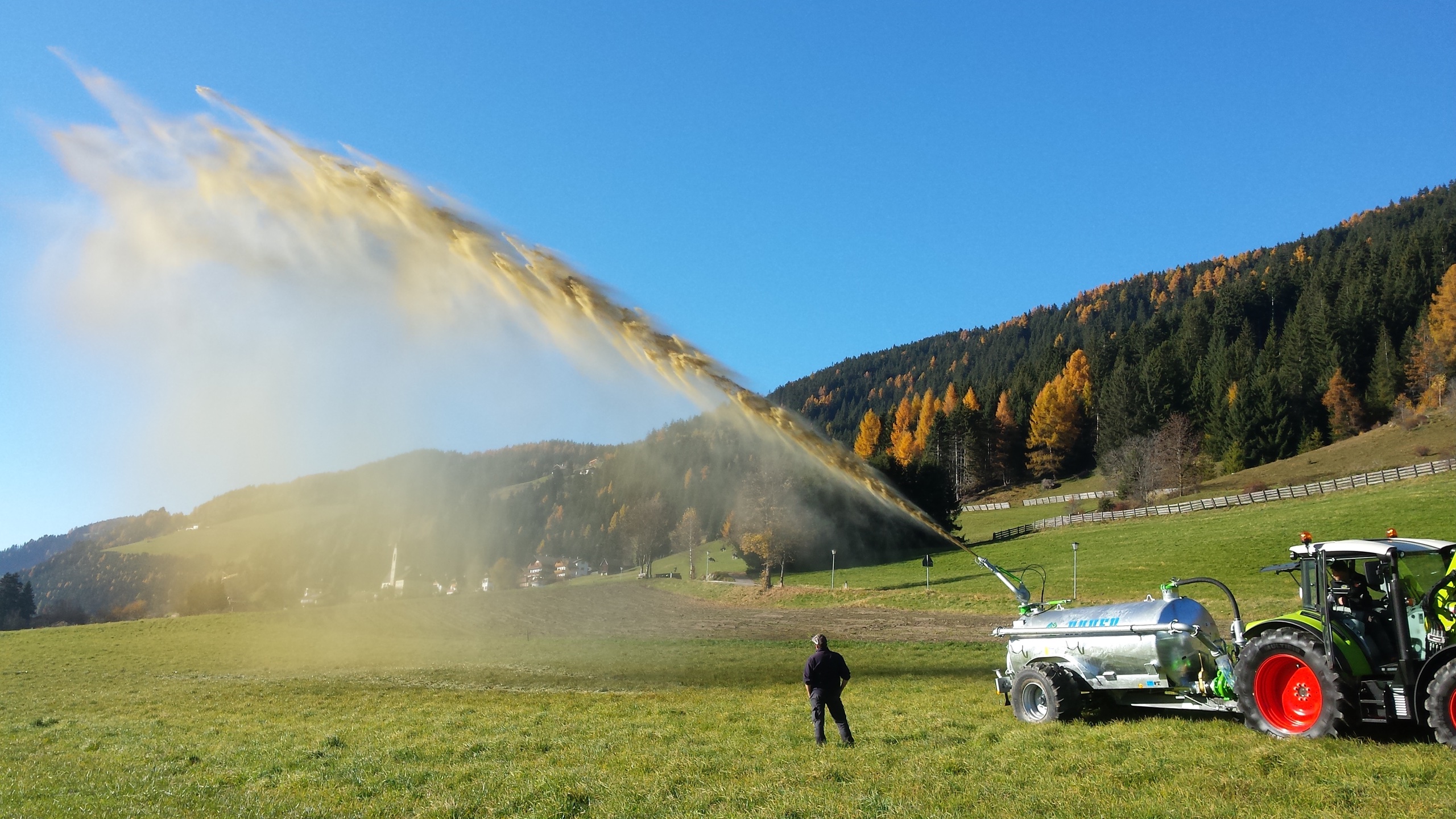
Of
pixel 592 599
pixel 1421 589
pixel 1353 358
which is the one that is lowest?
pixel 592 599

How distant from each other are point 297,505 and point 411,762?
6429cm

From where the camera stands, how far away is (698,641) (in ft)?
131

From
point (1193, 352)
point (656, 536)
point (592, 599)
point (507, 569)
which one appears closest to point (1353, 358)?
point (1193, 352)

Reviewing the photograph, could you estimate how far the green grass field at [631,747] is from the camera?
859 cm

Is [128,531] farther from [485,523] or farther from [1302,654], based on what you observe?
[1302,654]

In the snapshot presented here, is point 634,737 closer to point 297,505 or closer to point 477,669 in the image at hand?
point 477,669

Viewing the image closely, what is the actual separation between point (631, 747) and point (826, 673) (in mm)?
3406

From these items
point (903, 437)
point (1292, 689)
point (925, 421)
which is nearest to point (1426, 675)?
point (1292, 689)

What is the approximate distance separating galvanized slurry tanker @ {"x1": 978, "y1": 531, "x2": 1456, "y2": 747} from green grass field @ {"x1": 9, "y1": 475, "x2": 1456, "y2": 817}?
46cm

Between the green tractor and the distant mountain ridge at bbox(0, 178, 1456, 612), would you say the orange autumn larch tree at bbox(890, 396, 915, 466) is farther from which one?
the green tractor

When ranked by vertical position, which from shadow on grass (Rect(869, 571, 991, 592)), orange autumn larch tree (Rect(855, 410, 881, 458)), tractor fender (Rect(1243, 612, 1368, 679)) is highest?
orange autumn larch tree (Rect(855, 410, 881, 458))

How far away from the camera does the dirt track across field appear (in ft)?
130

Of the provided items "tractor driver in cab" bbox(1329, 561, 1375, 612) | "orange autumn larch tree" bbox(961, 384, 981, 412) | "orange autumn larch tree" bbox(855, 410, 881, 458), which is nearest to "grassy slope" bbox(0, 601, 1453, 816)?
"tractor driver in cab" bbox(1329, 561, 1375, 612)

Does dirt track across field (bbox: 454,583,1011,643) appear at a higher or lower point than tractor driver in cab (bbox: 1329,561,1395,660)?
lower
